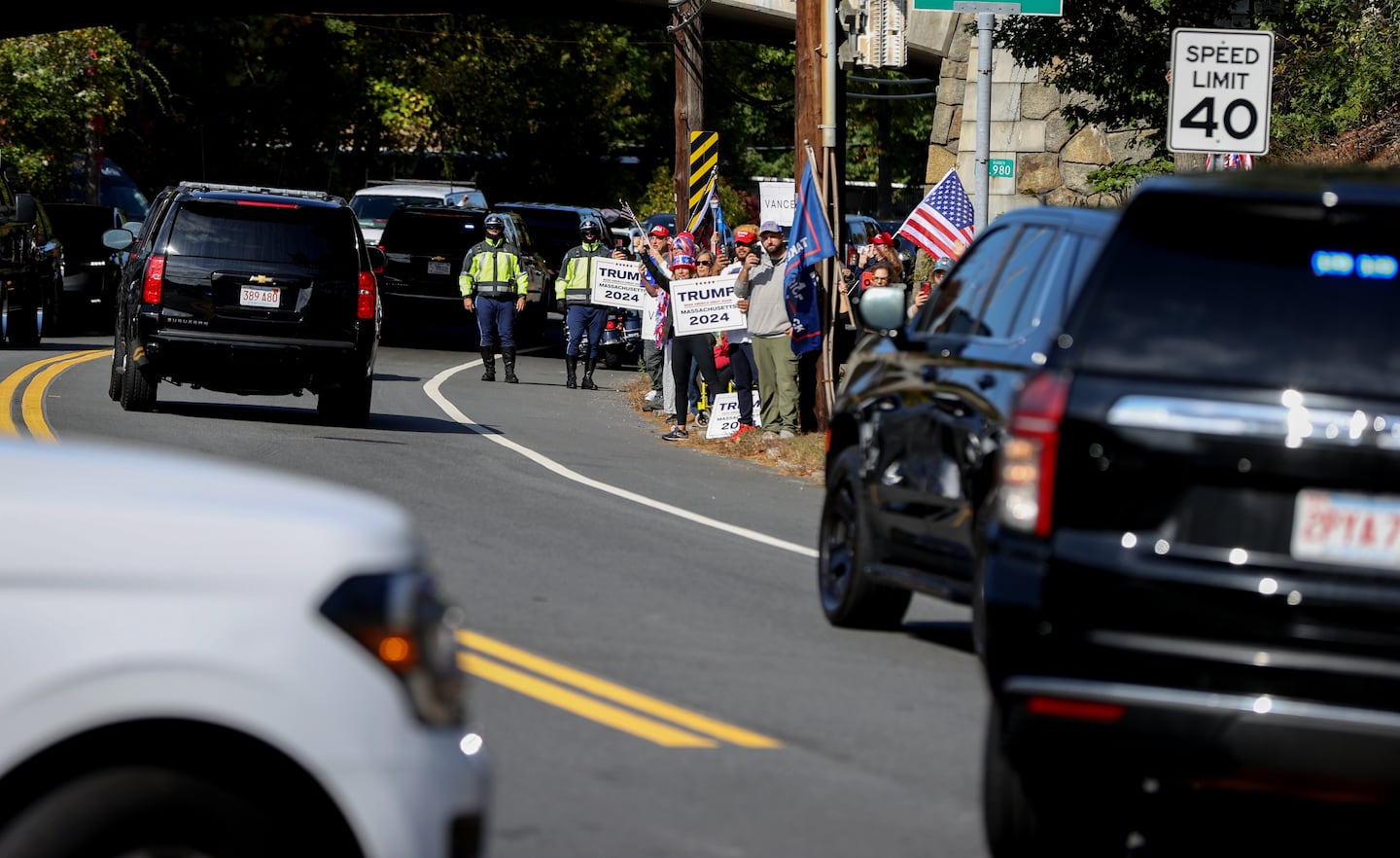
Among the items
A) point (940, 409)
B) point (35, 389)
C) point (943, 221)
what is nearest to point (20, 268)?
point (35, 389)

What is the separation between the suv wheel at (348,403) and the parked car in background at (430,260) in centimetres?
1294

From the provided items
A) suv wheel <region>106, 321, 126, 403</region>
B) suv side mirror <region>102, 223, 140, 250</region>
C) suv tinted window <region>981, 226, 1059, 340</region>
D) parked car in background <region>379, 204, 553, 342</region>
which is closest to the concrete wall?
parked car in background <region>379, 204, 553, 342</region>

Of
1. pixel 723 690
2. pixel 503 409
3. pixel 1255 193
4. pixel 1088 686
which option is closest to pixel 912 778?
pixel 723 690

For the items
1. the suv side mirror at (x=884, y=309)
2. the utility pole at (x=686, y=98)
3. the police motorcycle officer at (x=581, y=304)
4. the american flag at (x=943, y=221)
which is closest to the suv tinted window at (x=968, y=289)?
the suv side mirror at (x=884, y=309)

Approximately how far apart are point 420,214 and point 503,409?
35.8ft

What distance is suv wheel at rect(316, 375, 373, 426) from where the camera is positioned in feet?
60.7

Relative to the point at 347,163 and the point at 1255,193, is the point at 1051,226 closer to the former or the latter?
the point at 1255,193

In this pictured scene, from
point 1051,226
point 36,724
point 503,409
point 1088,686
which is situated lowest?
point 503,409

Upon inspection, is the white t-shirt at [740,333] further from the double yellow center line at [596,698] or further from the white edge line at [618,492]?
the double yellow center line at [596,698]

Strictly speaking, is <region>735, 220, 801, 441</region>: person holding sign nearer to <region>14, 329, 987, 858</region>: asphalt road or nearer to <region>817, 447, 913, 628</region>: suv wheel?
<region>14, 329, 987, 858</region>: asphalt road

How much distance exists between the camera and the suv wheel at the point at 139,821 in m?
3.84

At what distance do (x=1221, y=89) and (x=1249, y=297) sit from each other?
8917 millimetres

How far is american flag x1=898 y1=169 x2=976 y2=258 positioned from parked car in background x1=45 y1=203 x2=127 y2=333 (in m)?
15.0

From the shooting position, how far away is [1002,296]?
8.31 metres
